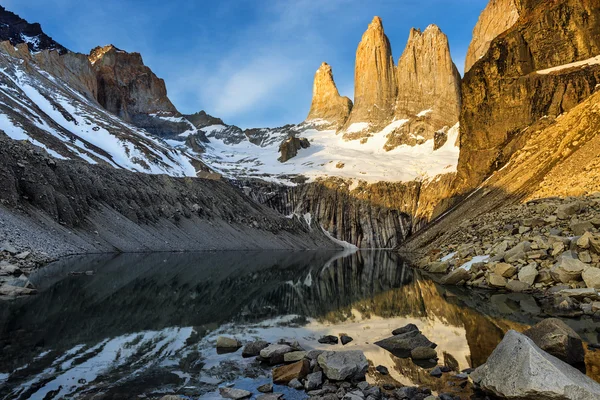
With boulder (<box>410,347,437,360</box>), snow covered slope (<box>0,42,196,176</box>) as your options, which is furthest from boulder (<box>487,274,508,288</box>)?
snow covered slope (<box>0,42,196,176</box>)

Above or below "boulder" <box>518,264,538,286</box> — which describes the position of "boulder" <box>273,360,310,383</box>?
above

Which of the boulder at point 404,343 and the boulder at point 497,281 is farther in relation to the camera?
the boulder at point 497,281

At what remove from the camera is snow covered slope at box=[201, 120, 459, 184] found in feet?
420

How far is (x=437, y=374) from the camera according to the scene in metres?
9.33

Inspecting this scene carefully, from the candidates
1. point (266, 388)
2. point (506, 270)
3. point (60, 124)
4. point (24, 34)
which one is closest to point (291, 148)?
point (60, 124)

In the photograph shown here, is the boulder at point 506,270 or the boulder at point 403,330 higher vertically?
the boulder at point 506,270

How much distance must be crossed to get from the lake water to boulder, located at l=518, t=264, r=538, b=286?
1181 millimetres

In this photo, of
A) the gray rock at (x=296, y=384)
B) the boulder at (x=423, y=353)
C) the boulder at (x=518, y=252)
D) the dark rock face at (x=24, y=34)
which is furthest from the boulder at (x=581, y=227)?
the dark rock face at (x=24, y=34)

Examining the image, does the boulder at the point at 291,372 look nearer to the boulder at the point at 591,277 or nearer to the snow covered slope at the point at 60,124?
the boulder at the point at 591,277

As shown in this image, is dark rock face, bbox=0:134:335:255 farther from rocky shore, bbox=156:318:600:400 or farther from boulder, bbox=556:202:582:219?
boulder, bbox=556:202:582:219

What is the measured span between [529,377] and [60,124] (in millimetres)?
107139

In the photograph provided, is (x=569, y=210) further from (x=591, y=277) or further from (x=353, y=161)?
(x=353, y=161)

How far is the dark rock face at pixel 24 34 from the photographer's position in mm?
164250

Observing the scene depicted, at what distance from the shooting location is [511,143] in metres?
61.6
